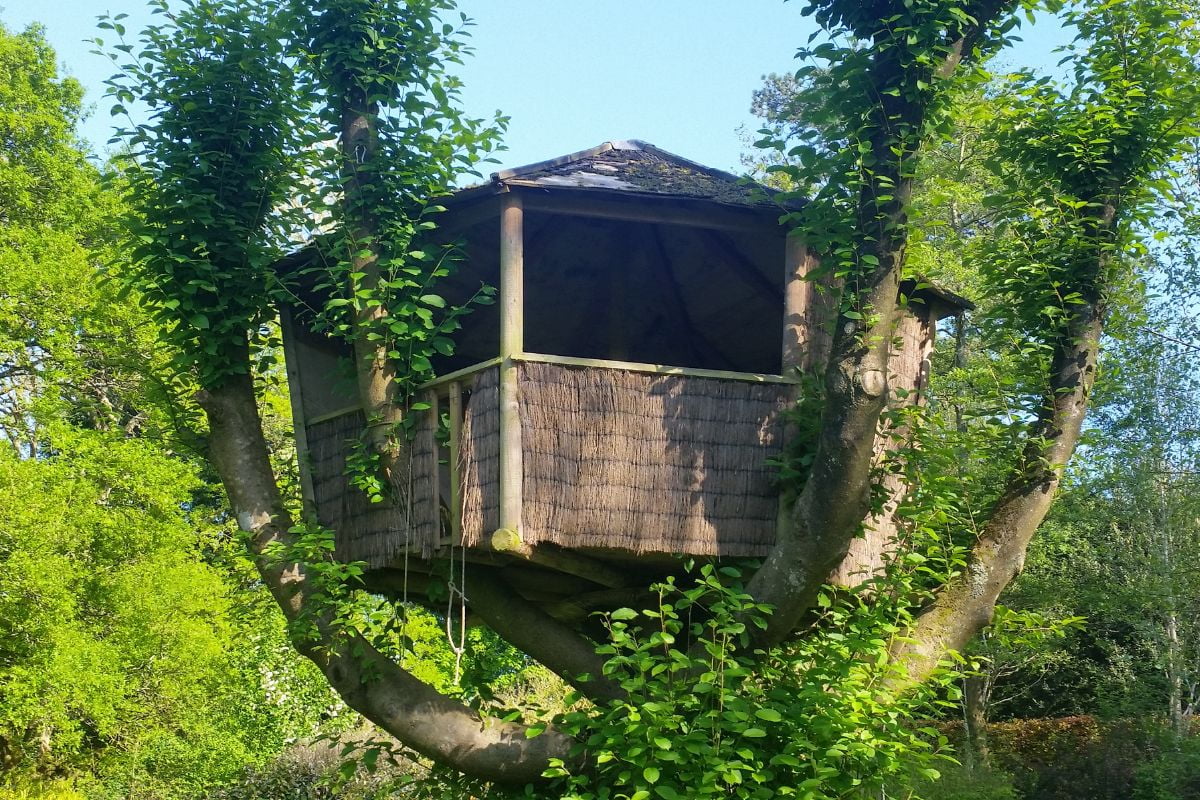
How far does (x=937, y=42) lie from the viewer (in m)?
7.38

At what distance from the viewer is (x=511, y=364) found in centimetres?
780

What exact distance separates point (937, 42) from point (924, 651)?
4.02 meters

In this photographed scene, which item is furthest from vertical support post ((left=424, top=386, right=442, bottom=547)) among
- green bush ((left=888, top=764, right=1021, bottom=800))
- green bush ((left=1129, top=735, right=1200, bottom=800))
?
green bush ((left=1129, top=735, right=1200, bottom=800))

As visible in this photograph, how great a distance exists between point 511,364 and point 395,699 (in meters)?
2.58

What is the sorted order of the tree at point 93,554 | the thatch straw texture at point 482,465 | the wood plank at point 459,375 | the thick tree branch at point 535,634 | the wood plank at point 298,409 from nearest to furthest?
the thatch straw texture at point 482,465
the wood plank at point 459,375
the thick tree branch at point 535,634
the wood plank at point 298,409
the tree at point 93,554

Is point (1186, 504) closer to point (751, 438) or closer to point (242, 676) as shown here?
point (751, 438)

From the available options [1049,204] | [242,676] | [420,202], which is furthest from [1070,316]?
[242,676]

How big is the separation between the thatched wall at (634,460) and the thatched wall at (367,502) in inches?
22.7

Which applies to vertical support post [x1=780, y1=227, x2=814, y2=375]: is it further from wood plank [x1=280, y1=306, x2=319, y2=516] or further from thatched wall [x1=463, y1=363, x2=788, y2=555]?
wood plank [x1=280, y1=306, x2=319, y2=516]

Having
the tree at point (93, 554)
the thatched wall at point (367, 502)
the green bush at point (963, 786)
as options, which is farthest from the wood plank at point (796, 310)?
the tree at point (93, 554)

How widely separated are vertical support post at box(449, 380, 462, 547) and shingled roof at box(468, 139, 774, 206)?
1446mm

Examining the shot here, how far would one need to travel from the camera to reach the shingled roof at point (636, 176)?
26.6 feet

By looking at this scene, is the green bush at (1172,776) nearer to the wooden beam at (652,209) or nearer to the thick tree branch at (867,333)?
the thick tree branch at (867,333)

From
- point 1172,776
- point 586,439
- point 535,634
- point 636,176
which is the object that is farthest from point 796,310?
point 1172,776
